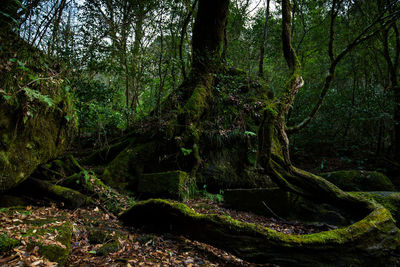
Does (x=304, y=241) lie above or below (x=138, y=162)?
below

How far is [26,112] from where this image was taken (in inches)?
118

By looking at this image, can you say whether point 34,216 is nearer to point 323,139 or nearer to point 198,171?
point 198,171

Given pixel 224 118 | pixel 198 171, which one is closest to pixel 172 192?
pixel 198 171

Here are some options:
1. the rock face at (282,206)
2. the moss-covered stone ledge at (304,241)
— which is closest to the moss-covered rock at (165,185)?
the rock face at (282,206)

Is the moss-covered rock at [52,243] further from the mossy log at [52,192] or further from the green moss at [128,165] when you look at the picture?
the green moss at [128,165]

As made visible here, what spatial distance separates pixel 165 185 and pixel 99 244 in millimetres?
2540

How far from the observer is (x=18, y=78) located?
9.65 feet

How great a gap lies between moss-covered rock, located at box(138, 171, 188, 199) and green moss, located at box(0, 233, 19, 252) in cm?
345

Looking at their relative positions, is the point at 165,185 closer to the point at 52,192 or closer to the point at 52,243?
the point at 52,192

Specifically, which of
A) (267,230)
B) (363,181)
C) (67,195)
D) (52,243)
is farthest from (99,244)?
(363,181)

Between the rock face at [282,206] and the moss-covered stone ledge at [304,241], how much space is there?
4.57 feet

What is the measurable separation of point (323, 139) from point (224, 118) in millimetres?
6331

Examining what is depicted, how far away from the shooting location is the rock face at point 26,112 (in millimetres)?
2828

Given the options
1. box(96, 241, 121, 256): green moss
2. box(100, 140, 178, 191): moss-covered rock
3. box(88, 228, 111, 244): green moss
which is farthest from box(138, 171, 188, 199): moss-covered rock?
box(96, 241, 121, 256): green moss
